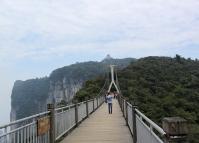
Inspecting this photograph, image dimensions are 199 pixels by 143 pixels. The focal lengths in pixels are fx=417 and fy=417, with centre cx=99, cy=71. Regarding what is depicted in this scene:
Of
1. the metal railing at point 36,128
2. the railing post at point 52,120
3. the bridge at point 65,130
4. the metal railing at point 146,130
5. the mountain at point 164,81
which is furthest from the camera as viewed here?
the mountain at point 164,81

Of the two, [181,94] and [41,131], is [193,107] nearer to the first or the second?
[181,94]

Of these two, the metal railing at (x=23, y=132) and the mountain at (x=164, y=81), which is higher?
the mountain at (x=164, y=81)

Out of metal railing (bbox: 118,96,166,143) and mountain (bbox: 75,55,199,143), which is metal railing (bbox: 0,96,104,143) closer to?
metal railing (bbox: 118,96,166,143)

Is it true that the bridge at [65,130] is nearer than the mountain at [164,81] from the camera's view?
Yes

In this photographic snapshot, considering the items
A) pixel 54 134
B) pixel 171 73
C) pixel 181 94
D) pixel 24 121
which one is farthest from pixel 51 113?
pixel 171 73

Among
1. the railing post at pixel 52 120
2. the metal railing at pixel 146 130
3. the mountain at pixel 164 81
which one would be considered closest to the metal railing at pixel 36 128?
the railing post at pixel 52 120

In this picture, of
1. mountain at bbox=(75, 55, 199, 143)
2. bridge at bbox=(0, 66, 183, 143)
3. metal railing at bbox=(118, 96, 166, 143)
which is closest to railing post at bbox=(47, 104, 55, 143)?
bridge at bbox=(0, 66, 183, 143)

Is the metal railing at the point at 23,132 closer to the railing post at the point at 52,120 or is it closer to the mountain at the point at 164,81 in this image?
the railing post at the point at 52,120

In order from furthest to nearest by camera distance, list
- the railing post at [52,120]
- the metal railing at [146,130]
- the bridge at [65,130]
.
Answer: the railing post at [52,120]
the bridge at [65,130]
the metal railing at [146,130]

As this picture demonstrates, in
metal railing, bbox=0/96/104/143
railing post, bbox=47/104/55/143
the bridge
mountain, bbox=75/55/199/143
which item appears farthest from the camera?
mountain, bbox=75/55/199/143

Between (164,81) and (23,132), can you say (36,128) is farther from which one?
(164,81)

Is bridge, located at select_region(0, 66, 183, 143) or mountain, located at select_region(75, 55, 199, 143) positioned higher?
mountain, located at select_region(75, 55, 199, 143)

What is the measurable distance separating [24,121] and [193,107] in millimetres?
46440

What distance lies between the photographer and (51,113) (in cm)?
1091
